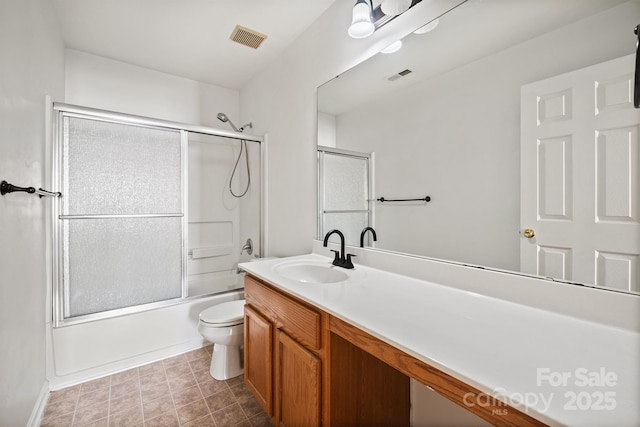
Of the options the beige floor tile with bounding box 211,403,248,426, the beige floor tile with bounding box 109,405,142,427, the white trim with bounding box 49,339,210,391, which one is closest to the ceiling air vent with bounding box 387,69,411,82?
the beige floor tile with bounding box 211,403,248,426

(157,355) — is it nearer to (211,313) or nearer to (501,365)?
(211,313)

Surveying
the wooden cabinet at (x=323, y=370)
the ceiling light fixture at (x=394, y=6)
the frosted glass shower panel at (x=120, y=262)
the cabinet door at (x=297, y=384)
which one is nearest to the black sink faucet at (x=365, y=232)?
the wooden cabinet at (x=323, y=370)

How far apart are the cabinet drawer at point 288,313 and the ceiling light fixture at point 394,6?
149 centimetres

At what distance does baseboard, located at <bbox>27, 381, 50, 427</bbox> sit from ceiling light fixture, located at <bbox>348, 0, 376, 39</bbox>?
2.64 m

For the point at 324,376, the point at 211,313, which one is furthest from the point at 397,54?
the point at 211,313

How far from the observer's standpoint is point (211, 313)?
200 centimetres

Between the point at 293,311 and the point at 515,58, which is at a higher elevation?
the point at 515,58

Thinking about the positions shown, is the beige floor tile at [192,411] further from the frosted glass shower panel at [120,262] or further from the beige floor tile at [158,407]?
the frosted glass shower panel at [120,262]

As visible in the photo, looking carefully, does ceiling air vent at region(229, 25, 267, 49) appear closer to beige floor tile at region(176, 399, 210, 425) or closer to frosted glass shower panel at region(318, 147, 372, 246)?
frosted glass shower panel at region(318, 147, 372, 246)

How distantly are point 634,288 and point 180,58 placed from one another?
10.4 ft

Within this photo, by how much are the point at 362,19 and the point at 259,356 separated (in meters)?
1.86

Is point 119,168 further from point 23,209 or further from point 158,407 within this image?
point 158,407

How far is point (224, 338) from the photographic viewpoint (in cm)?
185

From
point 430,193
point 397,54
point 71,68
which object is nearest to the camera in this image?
point 430,193
